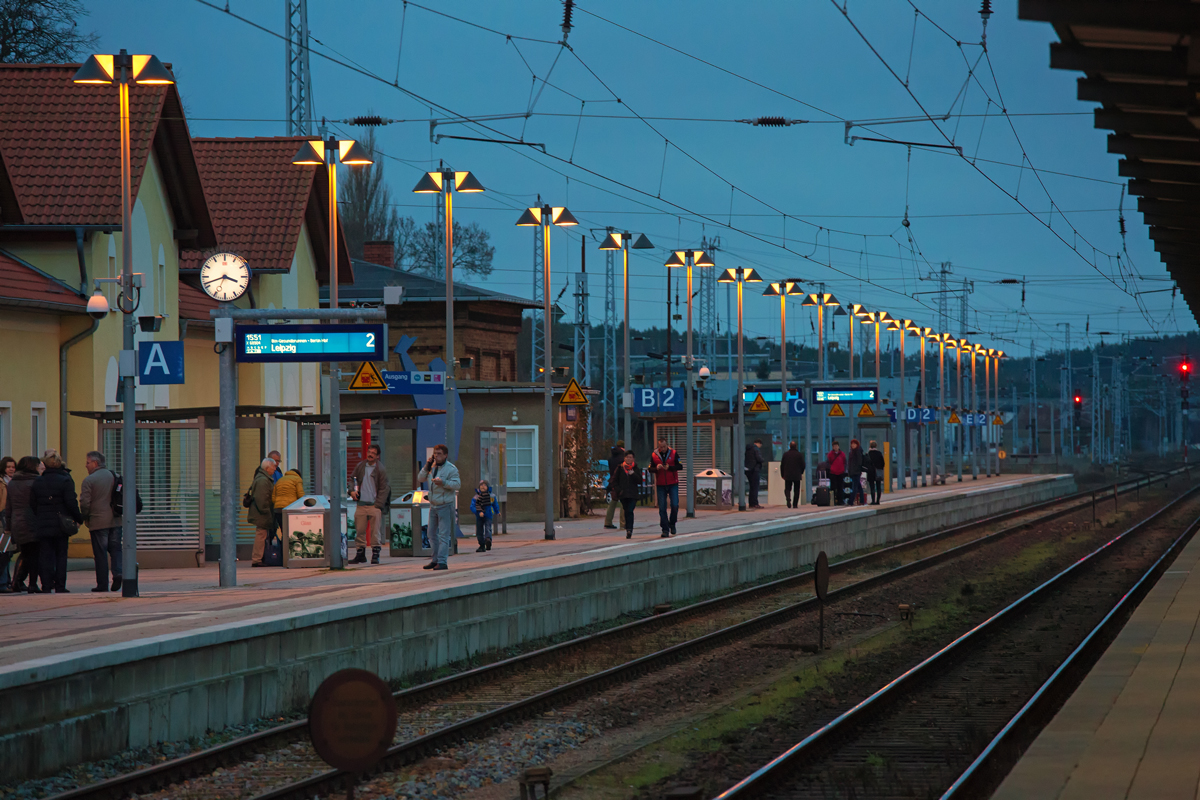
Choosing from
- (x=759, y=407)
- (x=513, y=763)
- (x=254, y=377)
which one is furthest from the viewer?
(x=759, y=407)

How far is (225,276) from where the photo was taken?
65.6 feet

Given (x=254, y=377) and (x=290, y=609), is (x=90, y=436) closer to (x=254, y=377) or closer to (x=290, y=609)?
(x=254, y=377)

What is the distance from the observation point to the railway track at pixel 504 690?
→ 33.1 ft

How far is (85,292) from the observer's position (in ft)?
84.1

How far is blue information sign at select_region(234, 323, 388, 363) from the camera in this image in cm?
1898

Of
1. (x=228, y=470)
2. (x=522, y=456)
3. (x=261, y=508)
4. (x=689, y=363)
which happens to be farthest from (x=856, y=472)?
(x=228, y=470)

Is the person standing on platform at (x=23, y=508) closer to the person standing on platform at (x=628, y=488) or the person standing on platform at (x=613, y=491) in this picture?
the person standing on platform at (x=628, y=488)

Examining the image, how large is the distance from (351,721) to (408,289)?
46626mm

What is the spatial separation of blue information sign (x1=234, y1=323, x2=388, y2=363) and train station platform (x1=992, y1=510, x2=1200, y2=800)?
9482 mm

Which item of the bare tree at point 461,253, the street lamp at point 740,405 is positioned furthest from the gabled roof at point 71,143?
the bare tree at point 461,253

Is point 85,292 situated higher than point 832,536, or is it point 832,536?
point 85,292

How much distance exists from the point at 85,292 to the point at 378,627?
528 inches

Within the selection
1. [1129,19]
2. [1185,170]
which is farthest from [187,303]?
[1129,19]

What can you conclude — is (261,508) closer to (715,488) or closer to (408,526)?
(408,526)
